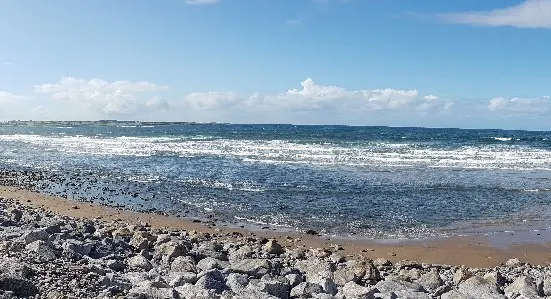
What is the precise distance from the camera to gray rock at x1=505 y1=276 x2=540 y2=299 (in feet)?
21.9

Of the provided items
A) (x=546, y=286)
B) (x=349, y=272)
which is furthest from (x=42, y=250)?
(x=546, y=286)

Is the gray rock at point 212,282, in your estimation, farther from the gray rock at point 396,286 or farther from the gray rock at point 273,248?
the gray rock at point 273,248

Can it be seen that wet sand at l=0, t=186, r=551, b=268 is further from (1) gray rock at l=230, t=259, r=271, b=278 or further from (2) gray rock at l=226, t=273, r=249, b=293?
(2) gray rock at l=226, t=273, r=249, b=293

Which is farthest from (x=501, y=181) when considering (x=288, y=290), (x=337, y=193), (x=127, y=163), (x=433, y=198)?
(x=127, y=163)

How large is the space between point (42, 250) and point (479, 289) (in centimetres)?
588

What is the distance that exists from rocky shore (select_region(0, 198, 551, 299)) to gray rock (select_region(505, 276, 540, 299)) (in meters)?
0.01

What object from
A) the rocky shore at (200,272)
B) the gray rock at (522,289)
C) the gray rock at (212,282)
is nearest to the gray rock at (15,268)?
the rocky shore at (200,272)

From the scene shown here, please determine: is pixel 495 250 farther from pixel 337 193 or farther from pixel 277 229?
pixel 337 193

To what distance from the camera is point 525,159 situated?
102 feet

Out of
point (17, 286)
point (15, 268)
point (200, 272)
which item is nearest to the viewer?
point (17, 286)

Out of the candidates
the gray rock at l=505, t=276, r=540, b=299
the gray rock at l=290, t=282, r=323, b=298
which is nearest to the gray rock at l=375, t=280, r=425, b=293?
the gray rock at l=290, t=282, r=323, b=298

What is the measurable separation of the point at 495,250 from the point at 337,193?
22.2 feet

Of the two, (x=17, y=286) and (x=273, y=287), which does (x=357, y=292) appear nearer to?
(x=273, y=287)

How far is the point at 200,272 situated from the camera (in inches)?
267
